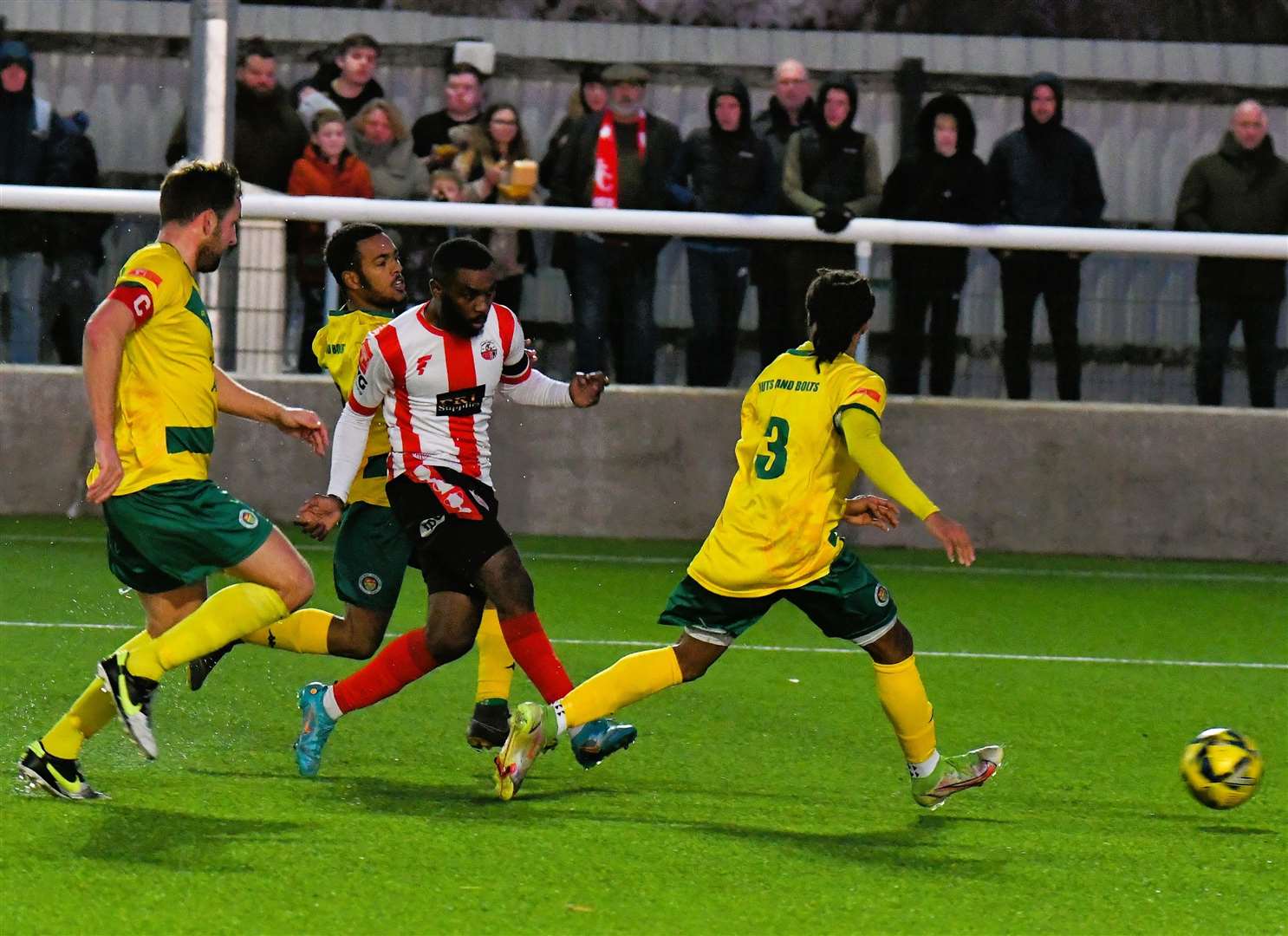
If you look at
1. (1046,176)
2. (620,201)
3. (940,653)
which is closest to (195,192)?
(940,653)

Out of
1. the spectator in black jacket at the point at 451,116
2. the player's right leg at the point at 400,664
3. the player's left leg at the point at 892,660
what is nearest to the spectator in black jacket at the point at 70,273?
the spectator in black jacket at the point at 451,116

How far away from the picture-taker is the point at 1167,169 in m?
16.4

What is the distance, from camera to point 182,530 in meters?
5.93

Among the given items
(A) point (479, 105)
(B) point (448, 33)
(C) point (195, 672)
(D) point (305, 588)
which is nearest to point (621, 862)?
(D) point (305, 588)

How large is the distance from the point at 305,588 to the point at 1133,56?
1419 cm

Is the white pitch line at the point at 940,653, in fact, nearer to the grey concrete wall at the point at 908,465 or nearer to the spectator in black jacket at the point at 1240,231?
the grey concrete wall at the point at 908,465

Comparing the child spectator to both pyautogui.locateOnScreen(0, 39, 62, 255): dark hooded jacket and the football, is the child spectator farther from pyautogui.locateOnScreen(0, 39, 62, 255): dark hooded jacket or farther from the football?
the football

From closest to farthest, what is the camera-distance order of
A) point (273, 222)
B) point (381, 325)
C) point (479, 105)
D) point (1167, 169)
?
point (381, 325) → point (273, 222) → point (479, 105) → point (1167, 169)

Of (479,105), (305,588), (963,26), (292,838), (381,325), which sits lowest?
(292,838)

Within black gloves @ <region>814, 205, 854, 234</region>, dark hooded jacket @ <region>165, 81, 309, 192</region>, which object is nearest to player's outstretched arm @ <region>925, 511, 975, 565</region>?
black gloves @ <region>814, 205, 854, 234</region>

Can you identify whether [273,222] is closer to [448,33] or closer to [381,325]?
[381,325]

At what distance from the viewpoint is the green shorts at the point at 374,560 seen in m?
6.83

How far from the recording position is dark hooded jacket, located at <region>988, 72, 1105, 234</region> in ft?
40.1

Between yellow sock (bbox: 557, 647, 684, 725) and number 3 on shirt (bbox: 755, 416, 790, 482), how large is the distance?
55cm
